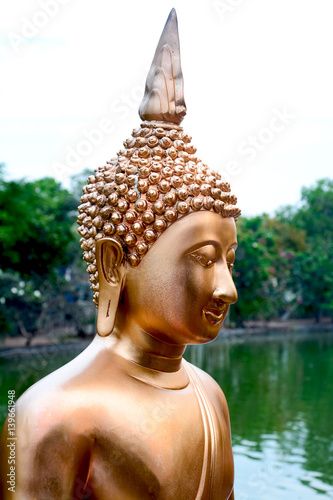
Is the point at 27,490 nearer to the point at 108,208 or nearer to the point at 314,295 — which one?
the point at 108,208

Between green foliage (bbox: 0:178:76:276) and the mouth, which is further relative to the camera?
green foliage (bbox: 0:178:76:276)

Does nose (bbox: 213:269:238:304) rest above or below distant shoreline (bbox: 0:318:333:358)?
above

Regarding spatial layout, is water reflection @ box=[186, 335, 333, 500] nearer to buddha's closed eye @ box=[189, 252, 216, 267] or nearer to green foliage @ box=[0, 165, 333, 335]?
green foliage @ box=[0, 165, 333, 335]

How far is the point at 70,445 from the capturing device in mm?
→ 1803

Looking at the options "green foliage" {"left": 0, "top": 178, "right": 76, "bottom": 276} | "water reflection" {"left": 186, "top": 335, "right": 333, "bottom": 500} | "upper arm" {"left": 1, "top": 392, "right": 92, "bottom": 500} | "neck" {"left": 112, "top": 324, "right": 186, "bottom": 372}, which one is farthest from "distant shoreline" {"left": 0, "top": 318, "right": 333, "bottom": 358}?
"upper arm" {"left": 1, "top": 392, "right": 92, "bottom": 500}

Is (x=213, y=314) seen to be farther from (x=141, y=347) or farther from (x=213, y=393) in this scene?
(x=213, y=393)

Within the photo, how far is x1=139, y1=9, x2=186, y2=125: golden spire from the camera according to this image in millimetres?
2150

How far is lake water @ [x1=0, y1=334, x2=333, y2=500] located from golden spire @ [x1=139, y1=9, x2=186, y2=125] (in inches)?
246

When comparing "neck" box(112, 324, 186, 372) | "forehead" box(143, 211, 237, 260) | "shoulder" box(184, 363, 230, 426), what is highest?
"forehead" box(143, 211, 237, 260)

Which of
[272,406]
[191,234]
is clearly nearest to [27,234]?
[272,406]

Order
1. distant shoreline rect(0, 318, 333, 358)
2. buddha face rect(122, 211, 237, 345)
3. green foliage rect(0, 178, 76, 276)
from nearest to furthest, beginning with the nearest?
buddha face rect(122, 211, 237, 345) < green foliage rect(0, 178, 76, 276) < distant shoreline rect(0, 318, 333, 358)

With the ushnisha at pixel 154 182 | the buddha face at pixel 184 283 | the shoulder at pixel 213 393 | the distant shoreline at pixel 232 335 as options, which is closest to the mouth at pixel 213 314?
the buddha face at pixel 184 283

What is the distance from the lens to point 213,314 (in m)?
2.00

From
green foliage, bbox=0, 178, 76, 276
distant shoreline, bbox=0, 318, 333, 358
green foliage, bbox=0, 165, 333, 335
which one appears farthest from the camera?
distant shoreline, bbox=0, 318, 333, 358
